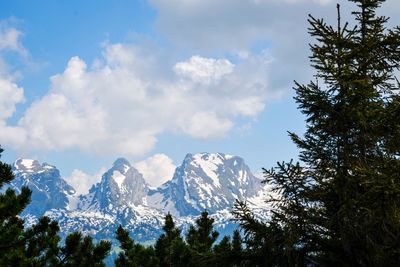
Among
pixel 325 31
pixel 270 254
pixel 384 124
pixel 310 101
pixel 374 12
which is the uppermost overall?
pixel 374 12

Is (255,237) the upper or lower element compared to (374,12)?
lower

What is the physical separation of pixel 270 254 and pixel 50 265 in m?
10.6

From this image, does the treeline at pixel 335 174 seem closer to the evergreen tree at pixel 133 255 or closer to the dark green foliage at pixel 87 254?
the dark green foliage at pixel 87 254

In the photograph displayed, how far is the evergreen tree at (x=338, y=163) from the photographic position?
1005cm

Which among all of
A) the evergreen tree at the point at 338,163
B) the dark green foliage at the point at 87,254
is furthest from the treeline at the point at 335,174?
the dark green foliage at the point at 87,254

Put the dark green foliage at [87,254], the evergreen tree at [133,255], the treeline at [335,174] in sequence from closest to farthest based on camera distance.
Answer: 1. the treeline at [335,174]
2. the dark green foliage at [87,254]
3. the evergreen tree at [133,255]

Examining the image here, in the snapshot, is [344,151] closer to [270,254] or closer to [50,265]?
[270,254]

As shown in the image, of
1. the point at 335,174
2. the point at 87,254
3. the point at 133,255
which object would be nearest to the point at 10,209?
the point at 87,254

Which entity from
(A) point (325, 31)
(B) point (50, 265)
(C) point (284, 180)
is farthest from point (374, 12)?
(B) point (50, 265)

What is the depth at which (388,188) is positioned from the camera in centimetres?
831

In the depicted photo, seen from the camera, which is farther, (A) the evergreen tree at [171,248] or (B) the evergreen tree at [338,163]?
(A) the evergreen tree at [171,248]

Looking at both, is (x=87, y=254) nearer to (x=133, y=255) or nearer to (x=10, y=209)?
(x=133, y=255)

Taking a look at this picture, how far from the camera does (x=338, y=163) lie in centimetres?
1118

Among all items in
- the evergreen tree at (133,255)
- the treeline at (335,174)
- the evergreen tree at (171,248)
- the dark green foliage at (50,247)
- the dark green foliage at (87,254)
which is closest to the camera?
the treeline at (335,174)
